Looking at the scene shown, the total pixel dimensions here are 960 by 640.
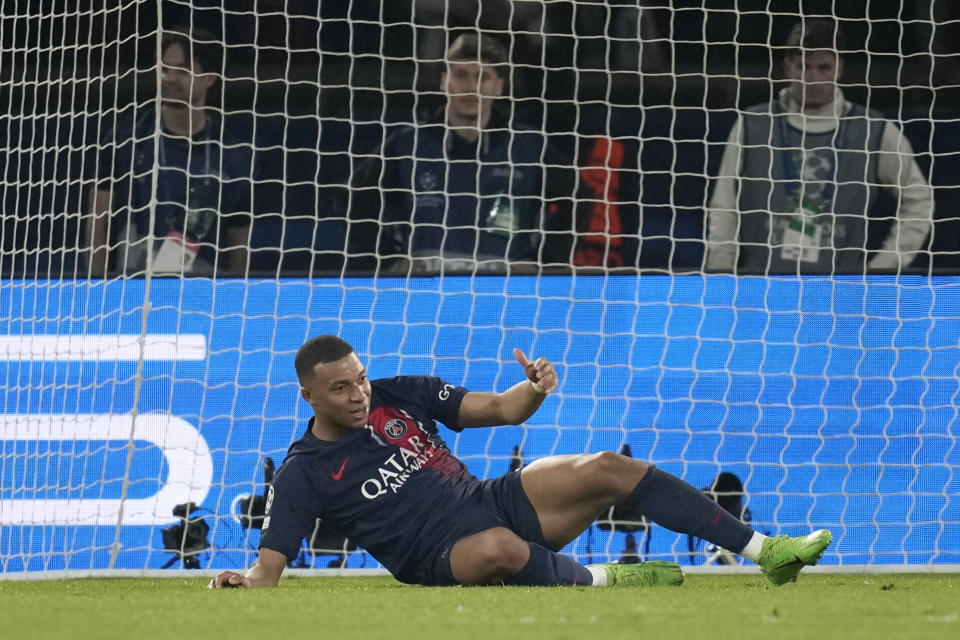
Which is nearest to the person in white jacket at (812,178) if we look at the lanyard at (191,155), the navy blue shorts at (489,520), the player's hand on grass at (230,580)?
the navy blue shorts at (489,520)

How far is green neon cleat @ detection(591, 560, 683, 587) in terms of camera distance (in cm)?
400

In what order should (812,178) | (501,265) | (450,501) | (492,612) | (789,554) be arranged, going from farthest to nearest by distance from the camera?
(812,178) < (501,265) < (450,501) < (789,554) < (492,612)

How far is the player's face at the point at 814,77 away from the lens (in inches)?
223

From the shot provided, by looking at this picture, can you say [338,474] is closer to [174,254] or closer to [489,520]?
[489,520]

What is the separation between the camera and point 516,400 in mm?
4102

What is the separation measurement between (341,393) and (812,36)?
3073mm

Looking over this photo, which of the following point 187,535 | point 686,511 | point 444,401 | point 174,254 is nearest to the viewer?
point 686,511

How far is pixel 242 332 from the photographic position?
5.15 meters

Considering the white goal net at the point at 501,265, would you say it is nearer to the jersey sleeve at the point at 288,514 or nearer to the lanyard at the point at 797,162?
the lanyard at the point at 797,162

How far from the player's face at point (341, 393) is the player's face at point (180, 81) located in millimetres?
2115

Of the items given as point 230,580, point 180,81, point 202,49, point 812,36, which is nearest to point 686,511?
point 230,580

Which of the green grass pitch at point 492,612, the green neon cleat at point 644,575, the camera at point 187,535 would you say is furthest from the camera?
the camera at point 187,535

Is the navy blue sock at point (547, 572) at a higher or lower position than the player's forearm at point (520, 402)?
lower

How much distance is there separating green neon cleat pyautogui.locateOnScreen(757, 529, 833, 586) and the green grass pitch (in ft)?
0.20
